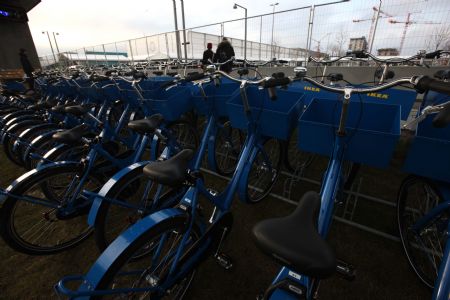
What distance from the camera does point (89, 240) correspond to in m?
2.05

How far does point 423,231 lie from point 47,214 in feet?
9.83

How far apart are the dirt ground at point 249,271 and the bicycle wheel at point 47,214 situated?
15cm

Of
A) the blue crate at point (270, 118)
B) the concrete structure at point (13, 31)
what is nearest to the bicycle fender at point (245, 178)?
the blue crate at point (270, 118)

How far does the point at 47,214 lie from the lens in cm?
192

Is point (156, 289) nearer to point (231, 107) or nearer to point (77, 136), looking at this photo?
point (77, 136)

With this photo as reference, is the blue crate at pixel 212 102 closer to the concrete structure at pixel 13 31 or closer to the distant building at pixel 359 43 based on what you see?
the distant building at pixel 359 43

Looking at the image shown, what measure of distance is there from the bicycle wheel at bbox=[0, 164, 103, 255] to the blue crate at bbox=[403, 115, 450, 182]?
245 cm

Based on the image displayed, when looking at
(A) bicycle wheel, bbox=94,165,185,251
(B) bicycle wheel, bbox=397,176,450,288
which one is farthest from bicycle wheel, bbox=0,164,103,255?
(B) bicycle wheel, bbox=397,176,450,288

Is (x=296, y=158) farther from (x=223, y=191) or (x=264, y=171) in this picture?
(x=223, y=191)

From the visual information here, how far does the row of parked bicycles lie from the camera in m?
1.00

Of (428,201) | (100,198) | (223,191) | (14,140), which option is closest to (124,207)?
(100,198)

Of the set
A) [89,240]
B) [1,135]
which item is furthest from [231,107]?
[1,135]

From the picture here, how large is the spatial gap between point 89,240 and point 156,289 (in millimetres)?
1205

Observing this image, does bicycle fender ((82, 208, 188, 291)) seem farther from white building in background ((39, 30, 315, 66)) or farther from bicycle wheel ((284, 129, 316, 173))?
white building in background ((39, 30, 315, 66))
